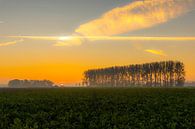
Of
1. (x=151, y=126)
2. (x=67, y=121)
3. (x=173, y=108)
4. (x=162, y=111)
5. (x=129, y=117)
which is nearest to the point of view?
(x=151, y=126)

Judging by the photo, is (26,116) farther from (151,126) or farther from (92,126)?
(151,126)

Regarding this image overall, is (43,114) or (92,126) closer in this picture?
(92,126)

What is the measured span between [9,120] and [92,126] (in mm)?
6026

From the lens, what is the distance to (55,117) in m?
25.4

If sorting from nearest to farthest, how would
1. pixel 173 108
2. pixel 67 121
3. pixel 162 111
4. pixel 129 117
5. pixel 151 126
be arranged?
pixel 151 126 < pixel 67 121 < pixel 129 117 < pixel 162 111 < pixel 173 108

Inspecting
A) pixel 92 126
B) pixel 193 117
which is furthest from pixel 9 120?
pixel 193 117

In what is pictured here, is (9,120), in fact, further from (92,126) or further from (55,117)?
(92,126)

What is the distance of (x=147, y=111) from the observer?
28.7m

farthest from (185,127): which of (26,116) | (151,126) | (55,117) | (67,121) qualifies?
(26,116)

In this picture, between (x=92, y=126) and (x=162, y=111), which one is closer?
(x=92, y=126)

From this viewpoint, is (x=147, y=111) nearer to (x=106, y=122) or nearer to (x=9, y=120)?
(x=106, y=122)

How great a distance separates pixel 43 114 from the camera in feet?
86.6

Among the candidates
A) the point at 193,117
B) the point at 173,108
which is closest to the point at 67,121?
the point at 193,117

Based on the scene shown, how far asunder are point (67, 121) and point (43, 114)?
3.79 m
